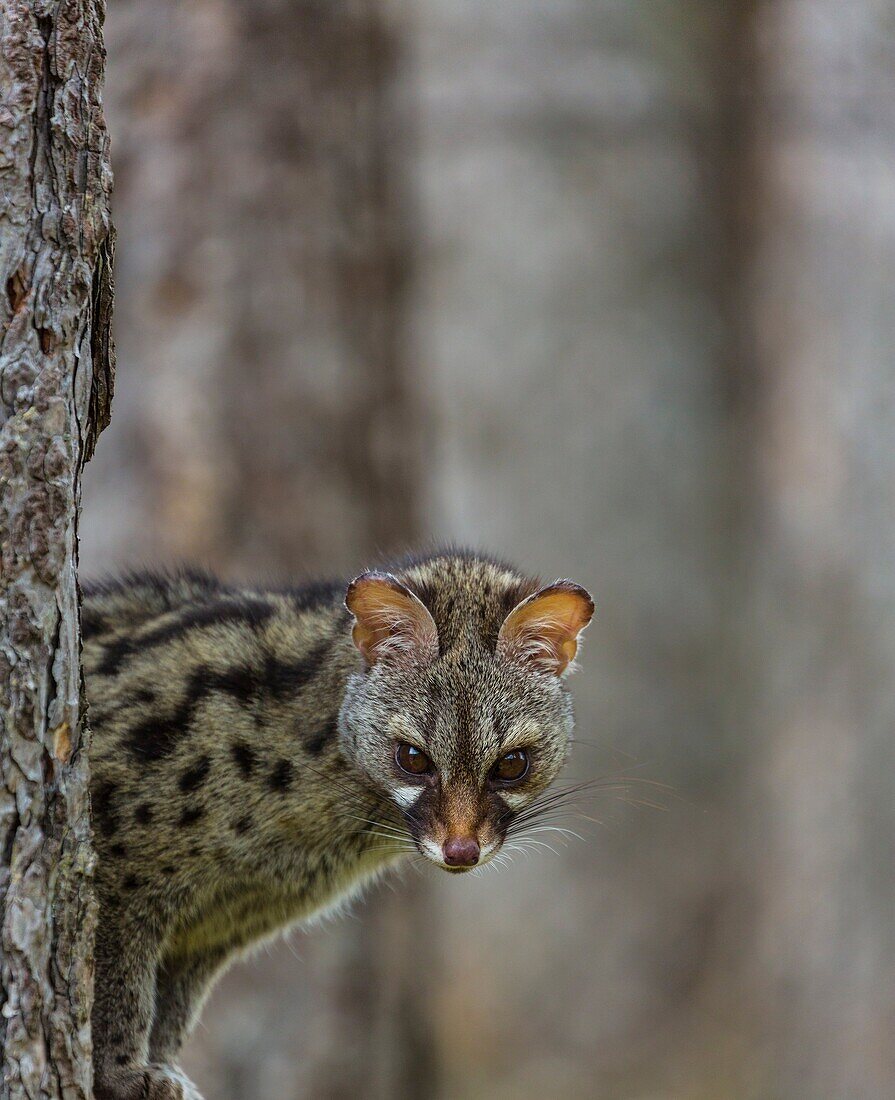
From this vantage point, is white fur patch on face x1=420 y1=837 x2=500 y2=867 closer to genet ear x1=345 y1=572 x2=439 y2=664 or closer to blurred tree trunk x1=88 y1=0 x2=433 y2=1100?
genet ear x1=345 y1=572 x2=439 y2=664

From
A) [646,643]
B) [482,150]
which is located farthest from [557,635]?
[482,150]

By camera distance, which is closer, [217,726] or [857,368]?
[217,726]

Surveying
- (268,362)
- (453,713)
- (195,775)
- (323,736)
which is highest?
(268,362)

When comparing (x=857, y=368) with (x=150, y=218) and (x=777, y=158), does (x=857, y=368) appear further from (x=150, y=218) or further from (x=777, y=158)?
(x=150, y=218)

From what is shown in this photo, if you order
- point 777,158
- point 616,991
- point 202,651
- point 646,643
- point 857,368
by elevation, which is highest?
point 777,158

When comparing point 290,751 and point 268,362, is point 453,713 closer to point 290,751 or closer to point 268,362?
point 290,751

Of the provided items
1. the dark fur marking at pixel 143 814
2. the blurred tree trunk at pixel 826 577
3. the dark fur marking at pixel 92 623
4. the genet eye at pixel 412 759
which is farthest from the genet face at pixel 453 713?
the blurred tree trunk at pixel 826 577

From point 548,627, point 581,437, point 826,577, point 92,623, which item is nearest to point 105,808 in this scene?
point 92,623
